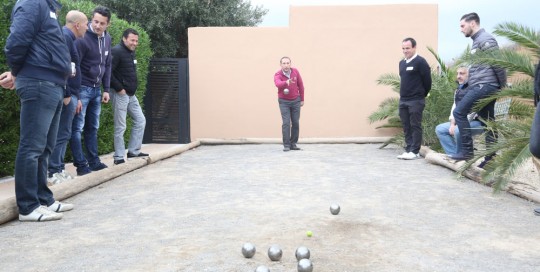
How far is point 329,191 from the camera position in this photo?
5336 mm

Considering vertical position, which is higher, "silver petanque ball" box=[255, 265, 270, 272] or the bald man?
the bald man

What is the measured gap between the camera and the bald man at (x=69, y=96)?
200 inches

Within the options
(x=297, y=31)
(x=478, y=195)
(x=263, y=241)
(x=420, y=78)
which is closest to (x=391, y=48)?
(x=297, y=31)

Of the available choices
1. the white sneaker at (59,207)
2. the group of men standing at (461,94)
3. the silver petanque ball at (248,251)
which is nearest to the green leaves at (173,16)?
the group of men standing at (461,94)

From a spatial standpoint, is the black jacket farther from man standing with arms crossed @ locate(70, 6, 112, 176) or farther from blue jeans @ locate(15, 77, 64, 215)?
blue jeans @ locate(15, 77, 64, 215)

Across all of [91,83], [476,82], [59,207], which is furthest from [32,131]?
[476,82]

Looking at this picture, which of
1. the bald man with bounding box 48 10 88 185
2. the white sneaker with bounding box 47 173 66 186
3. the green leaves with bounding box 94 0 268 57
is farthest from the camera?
the green leaves with bounding box 94 0 268 57

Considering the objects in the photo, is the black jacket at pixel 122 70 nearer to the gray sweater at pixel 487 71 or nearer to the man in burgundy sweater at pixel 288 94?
the man in burgundy sweater at pixel 288 94

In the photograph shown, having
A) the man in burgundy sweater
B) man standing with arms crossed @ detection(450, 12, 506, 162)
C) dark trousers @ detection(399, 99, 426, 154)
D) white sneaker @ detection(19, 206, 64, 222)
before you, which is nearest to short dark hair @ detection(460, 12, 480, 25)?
man standing with arms crossed @ detection(450, 12, 506, 162)

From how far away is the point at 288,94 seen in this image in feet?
30.4

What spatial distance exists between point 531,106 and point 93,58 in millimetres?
4762

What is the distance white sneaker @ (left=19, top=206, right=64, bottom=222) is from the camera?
4.09 m

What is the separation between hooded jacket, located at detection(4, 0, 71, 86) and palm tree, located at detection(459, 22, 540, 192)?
368cm

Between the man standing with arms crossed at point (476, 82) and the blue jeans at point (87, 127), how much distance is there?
4193 mm
